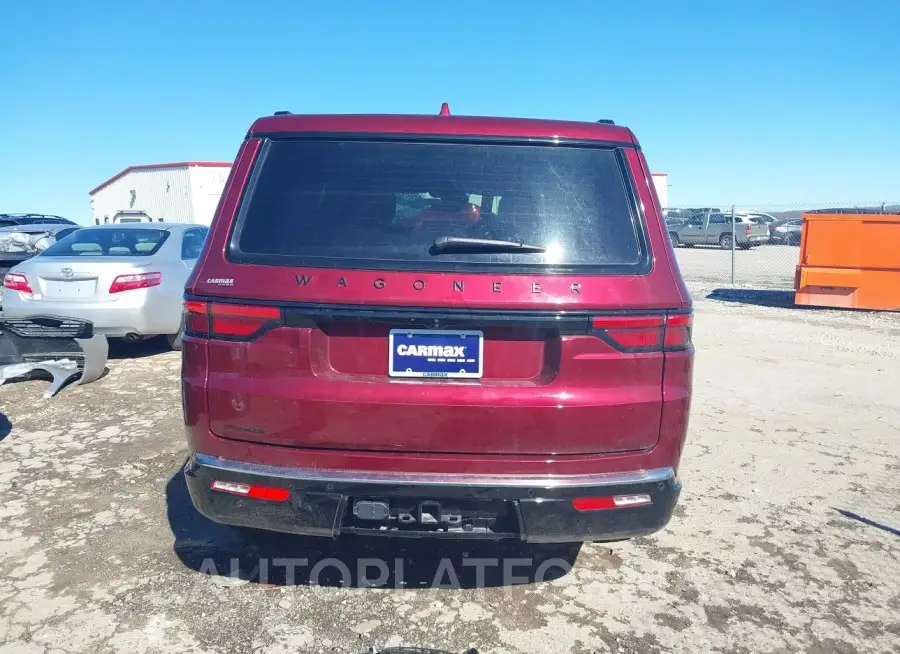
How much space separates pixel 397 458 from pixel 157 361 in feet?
18.8

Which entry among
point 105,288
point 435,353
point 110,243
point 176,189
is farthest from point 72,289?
point 176,189

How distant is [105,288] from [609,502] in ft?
19.3

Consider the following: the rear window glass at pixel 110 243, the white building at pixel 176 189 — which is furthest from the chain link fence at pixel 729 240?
the white building at pixel 176 189

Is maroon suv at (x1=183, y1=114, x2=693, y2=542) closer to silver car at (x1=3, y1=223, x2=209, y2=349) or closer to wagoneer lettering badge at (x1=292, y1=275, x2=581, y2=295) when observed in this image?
wagoneer lettering badge at (x1=292, y1=275, x2=581, y2=295)

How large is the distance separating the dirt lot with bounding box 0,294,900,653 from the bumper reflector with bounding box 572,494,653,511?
0.57m

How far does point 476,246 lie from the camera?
239cm

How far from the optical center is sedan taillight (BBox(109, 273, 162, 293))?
670 centimetres

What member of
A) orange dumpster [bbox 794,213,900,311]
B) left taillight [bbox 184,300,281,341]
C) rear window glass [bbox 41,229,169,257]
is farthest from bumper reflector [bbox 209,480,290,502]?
orange dumpster [bbox 794,213,900,311]

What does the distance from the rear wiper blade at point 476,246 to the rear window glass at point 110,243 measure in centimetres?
574

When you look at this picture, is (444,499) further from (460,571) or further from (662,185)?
(662,185)

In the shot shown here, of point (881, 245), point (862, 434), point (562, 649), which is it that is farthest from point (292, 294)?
point (881, 245)

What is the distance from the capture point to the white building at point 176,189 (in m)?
35.5

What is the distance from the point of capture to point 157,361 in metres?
7.29

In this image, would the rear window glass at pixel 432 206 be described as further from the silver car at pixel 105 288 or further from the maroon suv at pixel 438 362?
the silver car at pixel 105 288
